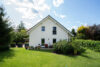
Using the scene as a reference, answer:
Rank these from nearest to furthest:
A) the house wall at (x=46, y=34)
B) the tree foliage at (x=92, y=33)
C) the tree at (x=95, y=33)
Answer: the house wall at (x=46, y=34)
the tree at (x=95, y=33)
the tree foliage at (x=92, y=33)

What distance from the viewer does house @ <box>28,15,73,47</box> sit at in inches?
706

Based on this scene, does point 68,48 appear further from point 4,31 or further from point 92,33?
point 92,33

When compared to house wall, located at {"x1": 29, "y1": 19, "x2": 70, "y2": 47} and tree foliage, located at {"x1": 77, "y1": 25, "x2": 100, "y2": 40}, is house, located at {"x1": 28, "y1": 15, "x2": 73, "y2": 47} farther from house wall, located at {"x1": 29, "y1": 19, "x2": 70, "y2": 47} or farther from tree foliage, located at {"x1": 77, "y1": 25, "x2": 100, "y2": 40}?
tree foliage, located at {"x1": 77, "y1": 25, "x2": 100, "y2": 40}

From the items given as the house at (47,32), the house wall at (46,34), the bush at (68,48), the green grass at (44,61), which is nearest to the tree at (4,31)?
the house at (47,32)

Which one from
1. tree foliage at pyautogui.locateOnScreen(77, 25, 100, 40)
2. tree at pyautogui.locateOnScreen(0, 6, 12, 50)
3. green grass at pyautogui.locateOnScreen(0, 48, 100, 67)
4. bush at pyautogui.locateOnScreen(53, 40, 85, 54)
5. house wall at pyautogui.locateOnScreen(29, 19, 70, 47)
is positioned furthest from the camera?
tree foliage at pyautogui.locateOnScreen(77, 25, 100, 40)

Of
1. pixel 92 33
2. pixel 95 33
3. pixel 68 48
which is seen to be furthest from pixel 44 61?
pixel 95 33

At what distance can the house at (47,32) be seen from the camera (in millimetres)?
17938

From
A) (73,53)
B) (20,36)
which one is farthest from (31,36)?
(20,36)

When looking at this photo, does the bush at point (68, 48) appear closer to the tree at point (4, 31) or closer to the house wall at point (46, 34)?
the house wall at point (46, 34)

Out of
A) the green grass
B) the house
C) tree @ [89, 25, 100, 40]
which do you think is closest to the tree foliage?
tree @ [89, 25, 100, 40]

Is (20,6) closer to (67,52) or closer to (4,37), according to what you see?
(4,37)

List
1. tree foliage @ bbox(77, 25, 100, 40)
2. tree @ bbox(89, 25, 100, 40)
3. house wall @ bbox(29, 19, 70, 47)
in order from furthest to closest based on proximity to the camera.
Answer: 1. tree foliage @ bbox(77, 25, 100, 40)
2. tree @ bbox(89, 25, 100, 40)
3. house wall @ bbox(29, 19, 70, 47)

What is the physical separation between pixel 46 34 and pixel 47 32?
1.72ft

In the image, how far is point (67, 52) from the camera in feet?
41.7
